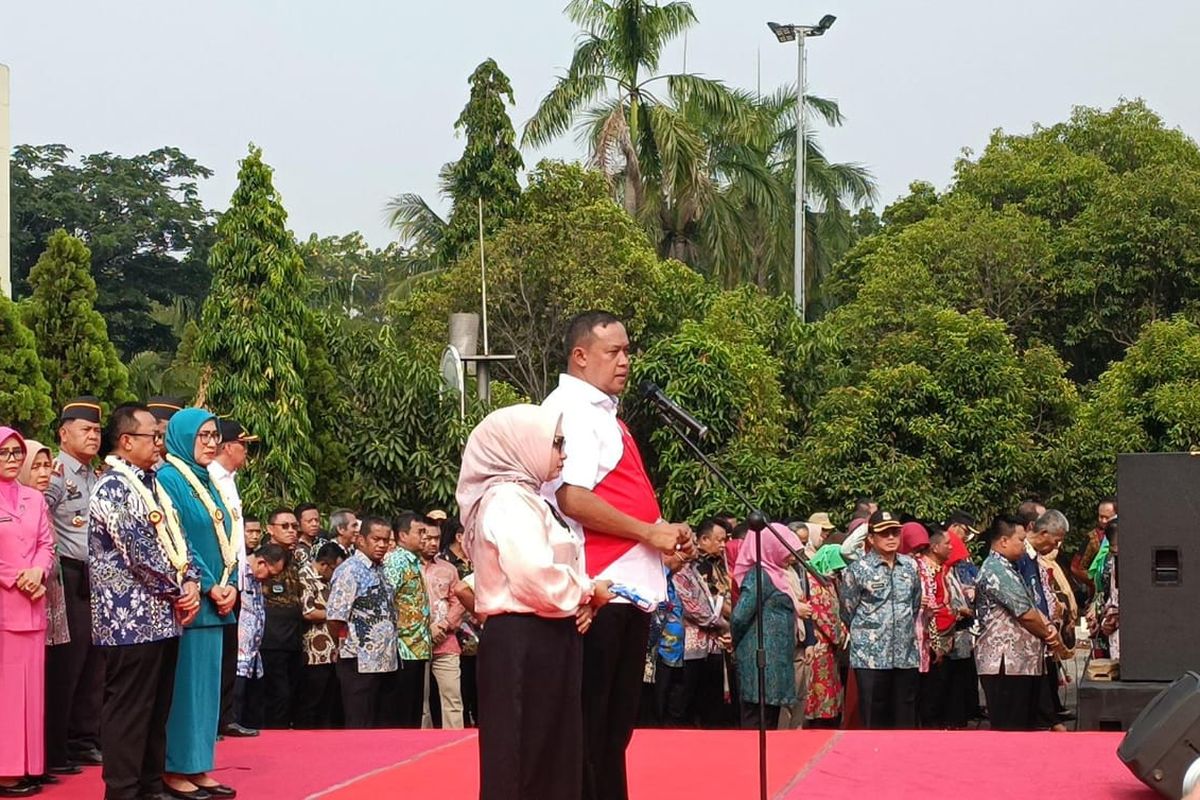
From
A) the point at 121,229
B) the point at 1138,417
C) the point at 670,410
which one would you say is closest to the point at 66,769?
the point at 670,410

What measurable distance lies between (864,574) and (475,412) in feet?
33.1

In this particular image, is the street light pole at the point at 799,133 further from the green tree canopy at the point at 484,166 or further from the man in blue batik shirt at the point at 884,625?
the man in blue batik shirt at the point at 884,625

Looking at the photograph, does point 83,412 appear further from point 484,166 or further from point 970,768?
point 484,166

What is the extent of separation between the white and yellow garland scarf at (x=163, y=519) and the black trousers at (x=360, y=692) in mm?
3551

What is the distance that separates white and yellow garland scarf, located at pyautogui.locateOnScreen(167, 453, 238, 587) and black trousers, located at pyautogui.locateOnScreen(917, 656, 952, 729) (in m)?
6.14

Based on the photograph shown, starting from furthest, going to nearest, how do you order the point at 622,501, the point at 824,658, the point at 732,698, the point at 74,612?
the point at 732,698 → the point at 824,658 → the point at 74,612 → the point at 622,501

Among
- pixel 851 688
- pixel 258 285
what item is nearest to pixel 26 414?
pixel 258 285

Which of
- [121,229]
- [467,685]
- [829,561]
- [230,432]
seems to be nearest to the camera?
[230,432]

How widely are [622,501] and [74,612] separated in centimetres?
344

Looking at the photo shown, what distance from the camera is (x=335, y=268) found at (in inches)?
2360

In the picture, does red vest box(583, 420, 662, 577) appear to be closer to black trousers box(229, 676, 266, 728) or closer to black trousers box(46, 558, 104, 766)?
black trousers box(46, 558, 104, 766)

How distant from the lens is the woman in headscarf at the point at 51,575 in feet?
24.4

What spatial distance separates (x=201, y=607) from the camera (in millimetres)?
6910

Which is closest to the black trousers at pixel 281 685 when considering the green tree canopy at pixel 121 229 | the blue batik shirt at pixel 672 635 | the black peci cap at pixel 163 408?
the blue batik shirt at pixel 672 635
